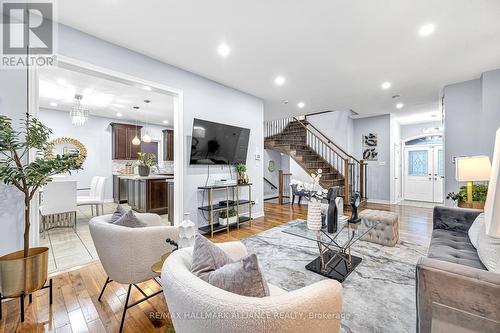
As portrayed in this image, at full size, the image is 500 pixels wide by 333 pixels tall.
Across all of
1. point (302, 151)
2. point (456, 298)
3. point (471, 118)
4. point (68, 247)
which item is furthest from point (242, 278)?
point (302, 151)

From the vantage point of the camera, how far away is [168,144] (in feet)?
26.0

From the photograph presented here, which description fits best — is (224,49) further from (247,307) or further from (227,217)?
(247,307)

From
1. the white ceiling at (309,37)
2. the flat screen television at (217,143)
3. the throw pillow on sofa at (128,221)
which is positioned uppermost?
the white ceiling at (309,37)

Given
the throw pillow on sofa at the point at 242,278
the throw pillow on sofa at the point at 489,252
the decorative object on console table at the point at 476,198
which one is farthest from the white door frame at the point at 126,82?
the decorative object on console table at the point at 476,198

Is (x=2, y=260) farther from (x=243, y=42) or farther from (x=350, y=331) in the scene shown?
(x=243, y=42)

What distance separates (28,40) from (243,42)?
7.54 ft

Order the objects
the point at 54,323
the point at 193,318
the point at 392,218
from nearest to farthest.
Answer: the point at 193,318, the point at 54,323, the point at 392,218

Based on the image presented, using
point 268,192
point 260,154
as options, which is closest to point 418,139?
point 268,192

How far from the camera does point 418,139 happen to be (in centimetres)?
758

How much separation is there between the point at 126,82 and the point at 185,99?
873 mm

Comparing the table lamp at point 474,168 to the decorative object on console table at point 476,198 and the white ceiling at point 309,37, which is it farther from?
the white ceiling at point 309,37

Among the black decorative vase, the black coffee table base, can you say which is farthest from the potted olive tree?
the black decorative vase

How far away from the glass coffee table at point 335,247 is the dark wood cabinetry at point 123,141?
647 centimetres

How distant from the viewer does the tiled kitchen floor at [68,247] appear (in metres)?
A: 2.63
